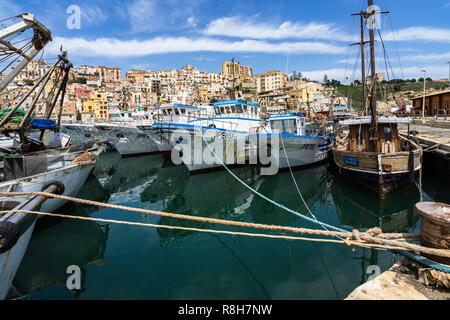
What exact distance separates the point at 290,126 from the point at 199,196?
9071 mm

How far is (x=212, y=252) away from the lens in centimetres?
691

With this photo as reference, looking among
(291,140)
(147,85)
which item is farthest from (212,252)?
(147,85)

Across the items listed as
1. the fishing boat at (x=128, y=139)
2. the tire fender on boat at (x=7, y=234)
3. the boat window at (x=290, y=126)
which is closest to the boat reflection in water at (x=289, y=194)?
the boat window at (x=290, y=126)

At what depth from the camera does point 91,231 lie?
8.51 m

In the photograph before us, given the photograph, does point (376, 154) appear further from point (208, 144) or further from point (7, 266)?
point (7, 266)

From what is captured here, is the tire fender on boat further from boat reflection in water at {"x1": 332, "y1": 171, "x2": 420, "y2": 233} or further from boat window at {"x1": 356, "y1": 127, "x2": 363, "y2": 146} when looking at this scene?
→ boat window at {"x1": 356, "y1": 127, "x2": 363, "y2": 146}

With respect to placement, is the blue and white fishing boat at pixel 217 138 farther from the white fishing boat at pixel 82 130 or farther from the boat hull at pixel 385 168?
the white fishing boat at pixel 82 130

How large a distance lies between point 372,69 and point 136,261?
1386 cm

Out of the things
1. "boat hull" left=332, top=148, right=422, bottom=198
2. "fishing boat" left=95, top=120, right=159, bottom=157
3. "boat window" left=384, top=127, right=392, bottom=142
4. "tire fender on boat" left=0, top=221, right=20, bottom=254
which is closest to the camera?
"tire fender on boat" left=0, top=221, right=20, bottom=254

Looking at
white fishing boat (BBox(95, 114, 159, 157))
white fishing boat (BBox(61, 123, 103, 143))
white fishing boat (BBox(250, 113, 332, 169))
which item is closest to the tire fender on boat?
white fishing boat (BBox(250, 113, 332, 169))

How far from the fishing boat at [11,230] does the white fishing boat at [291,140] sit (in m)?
12.3

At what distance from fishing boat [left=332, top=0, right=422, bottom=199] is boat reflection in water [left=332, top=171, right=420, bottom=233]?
524 mm

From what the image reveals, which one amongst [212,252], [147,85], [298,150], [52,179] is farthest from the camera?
[147,85]

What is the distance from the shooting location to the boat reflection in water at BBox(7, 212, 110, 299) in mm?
5691
